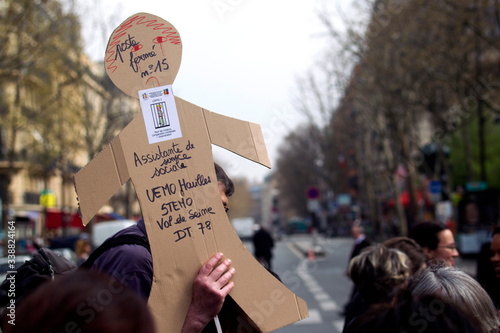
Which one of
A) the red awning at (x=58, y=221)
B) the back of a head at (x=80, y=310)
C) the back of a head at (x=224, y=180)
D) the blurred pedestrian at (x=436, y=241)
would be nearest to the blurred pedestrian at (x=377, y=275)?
the blurred pedestrian at (x=436, y=241)

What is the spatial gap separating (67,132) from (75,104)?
1.58 metres

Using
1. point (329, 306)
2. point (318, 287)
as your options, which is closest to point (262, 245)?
point (318, 287)

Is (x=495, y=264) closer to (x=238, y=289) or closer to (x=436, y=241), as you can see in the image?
(x=436, y=241)

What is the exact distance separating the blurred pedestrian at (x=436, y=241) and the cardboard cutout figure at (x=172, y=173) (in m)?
2.49

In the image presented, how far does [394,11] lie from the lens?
60.2ft

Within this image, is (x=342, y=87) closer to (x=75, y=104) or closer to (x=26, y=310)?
(x=75, y=104)

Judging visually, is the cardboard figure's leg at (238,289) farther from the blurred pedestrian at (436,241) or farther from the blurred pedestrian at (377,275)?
the blurred pedestrian at (436,241)

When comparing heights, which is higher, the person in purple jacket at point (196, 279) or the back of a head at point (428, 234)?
the person in purple jacket at point (196, 279)

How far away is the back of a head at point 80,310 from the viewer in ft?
4.31

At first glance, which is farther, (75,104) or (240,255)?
(75,104)

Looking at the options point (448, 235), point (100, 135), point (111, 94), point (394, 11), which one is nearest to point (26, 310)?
point (448, 235)

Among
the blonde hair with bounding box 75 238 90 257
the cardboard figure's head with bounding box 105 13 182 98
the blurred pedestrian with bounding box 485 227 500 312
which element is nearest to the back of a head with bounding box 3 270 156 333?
the cardboard figure's head with bounding box 105 13 182 98

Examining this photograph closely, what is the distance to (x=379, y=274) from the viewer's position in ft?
11.6

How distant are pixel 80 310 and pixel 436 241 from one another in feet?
12.0
